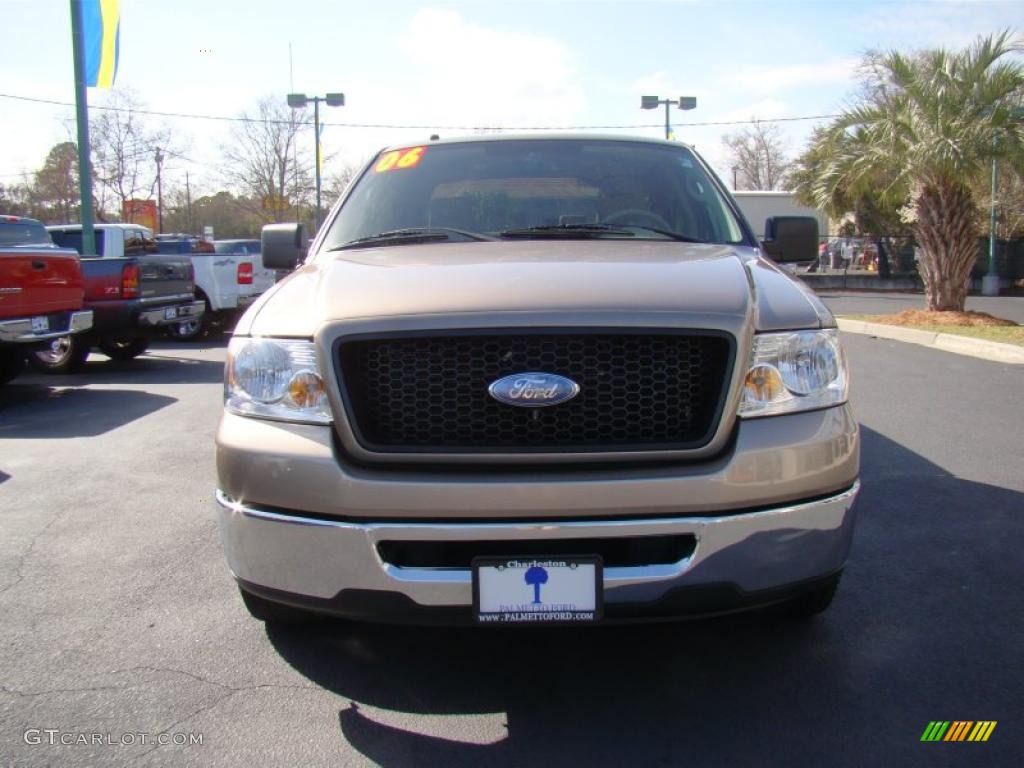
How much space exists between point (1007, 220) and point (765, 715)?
3387 cm

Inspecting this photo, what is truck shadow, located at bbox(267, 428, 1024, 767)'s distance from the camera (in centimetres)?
244

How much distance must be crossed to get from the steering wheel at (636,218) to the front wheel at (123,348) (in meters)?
9.66

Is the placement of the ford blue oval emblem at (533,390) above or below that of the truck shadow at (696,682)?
above

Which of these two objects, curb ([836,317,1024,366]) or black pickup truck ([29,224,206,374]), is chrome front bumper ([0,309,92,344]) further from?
curb ([836,317,1024,366])

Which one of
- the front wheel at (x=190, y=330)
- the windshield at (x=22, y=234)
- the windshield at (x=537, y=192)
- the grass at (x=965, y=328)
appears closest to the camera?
the windshield at (x=537, y=192)

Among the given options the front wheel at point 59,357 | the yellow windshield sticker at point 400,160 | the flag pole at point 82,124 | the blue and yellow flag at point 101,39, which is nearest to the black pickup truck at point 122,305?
the front wheel at point 59,357

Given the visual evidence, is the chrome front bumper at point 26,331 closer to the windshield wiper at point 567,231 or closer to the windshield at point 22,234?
the windshield at point 22,234

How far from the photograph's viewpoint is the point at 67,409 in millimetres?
8094

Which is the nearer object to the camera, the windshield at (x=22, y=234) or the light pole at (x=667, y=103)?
the windshield at (x=22, y=234)

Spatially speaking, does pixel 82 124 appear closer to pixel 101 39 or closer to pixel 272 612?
pixel 101 39

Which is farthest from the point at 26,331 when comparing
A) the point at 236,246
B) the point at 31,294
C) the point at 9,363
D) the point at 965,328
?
the point at 236,246

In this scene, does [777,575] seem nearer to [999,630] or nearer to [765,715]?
[765,715]

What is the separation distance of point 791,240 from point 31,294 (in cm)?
735

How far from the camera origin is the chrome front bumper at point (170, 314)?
35.5 feet
